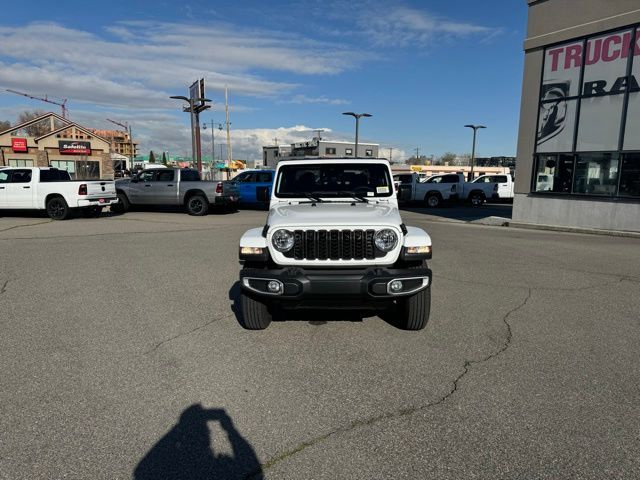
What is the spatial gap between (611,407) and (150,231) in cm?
1164

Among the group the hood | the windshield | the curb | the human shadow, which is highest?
the windshield

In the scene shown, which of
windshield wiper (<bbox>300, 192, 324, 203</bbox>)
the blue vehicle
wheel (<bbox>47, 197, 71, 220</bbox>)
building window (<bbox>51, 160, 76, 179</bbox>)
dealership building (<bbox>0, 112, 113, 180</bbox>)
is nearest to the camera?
windshield wiper (<bbox>300, 192, 324, 203</bbox>)

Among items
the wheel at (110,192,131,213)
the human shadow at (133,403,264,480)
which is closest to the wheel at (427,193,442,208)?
the wheel at (110,192,131,213)

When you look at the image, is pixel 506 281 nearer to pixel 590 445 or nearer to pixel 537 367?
pixel 537 367

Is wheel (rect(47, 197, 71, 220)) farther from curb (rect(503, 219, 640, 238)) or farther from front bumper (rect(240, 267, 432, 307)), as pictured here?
curb (rect(503, 219, 640, 238))

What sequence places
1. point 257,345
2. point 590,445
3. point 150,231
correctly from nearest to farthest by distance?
point 590,445
point 257,345
point 150,231

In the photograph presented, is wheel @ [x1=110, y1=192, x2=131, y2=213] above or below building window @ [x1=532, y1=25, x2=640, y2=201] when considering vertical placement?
below

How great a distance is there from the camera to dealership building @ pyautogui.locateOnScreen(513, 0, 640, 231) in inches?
513

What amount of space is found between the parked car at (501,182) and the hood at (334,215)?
71.1 ft

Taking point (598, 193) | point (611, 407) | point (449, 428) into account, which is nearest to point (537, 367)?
point (611, 407)

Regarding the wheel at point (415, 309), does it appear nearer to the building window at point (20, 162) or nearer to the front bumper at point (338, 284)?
the front bumper at point (338, 284)

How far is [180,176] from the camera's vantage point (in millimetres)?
17125

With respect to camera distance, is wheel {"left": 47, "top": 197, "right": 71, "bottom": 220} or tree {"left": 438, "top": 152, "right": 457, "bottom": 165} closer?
wheel {"left": 47, "top": 197, "right": 71, "bottom": 220}

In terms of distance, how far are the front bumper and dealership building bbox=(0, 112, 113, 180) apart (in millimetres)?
49245
